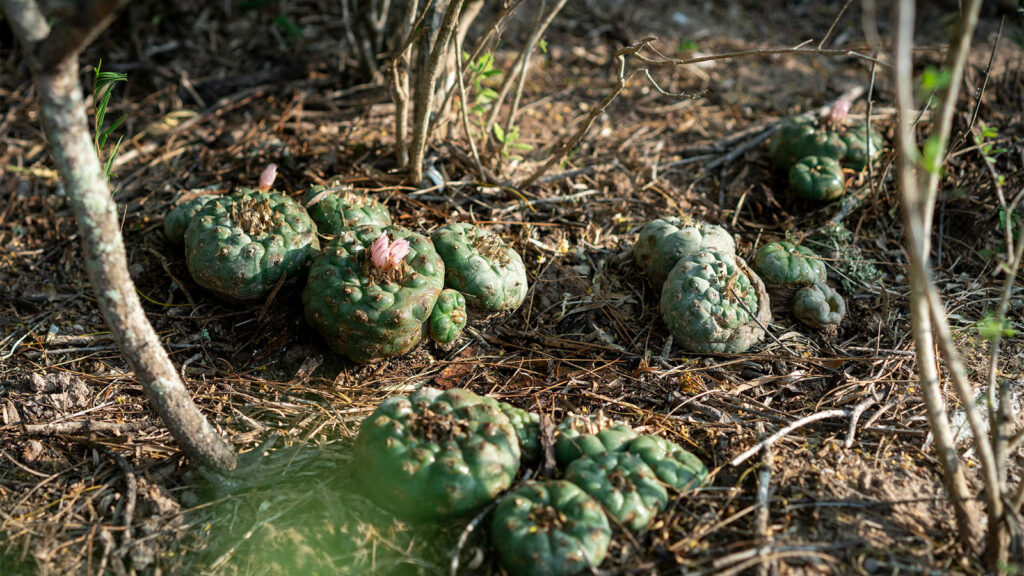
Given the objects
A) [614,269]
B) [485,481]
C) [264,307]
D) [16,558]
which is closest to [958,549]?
[485,481]

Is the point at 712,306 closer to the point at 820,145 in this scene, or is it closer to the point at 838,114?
the point at 820,145

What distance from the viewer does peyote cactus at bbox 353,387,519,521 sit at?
261 cm

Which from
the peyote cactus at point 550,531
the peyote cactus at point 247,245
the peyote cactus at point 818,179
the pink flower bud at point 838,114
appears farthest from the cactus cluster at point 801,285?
the peyote cactus at point 247,245

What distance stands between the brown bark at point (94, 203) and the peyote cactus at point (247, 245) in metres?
0.90

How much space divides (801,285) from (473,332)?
186 cm

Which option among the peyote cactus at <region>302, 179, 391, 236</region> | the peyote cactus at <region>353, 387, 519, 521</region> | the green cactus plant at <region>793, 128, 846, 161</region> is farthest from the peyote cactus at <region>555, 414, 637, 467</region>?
the green cactus plant at <region>793, 128, 846, 161</region>

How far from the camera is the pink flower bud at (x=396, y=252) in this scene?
3293mm

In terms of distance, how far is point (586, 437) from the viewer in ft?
9.43

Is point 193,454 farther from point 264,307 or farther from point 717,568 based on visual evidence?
point 717,568

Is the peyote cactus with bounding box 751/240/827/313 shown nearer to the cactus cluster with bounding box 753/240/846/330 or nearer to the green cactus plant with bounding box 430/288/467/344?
the cactus cluster with bounding box 753/240/846/330

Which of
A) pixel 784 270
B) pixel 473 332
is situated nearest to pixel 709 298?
pixel 784 270

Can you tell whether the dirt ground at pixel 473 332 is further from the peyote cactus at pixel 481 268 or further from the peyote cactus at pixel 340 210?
the peyote cactus at pixel 340 210

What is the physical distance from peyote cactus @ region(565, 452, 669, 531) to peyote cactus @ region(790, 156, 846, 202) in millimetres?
2663

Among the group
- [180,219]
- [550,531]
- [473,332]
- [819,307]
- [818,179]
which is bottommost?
[473,332]
